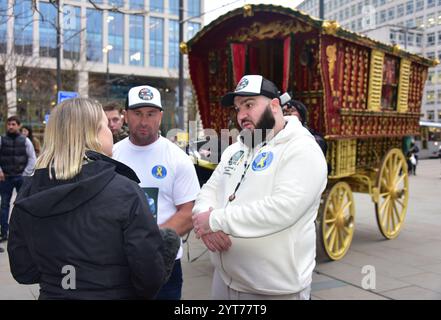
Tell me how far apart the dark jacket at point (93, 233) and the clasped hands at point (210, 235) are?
1.81 feet

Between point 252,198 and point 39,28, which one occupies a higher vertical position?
point 39,28

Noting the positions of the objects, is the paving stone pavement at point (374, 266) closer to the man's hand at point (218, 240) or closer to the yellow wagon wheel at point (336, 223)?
the yellow wagon wheel at point (336, 223)

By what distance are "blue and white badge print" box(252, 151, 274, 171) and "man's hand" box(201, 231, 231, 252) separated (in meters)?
0.40

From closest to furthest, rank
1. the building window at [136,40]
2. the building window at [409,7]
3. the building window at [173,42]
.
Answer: the building window at [409,7] → the building window at [136,40] → the building window at [173,42]

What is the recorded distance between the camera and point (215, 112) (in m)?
6.99

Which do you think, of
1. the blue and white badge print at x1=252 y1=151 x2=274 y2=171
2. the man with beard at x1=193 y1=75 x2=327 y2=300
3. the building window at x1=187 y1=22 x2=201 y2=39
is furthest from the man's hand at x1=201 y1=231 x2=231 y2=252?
the building window at x1=187 y1=22 x2=201 y2=39

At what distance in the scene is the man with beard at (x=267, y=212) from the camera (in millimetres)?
2311

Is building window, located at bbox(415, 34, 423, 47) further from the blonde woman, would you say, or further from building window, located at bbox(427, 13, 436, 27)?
the blonde woman

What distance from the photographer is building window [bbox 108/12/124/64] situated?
152 feet

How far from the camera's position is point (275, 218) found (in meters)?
2.28

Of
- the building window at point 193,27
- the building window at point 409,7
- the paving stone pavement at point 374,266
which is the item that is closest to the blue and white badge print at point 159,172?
the paving stone pavement at point 374,266

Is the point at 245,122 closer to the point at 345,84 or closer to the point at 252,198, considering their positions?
the point at 252,198
